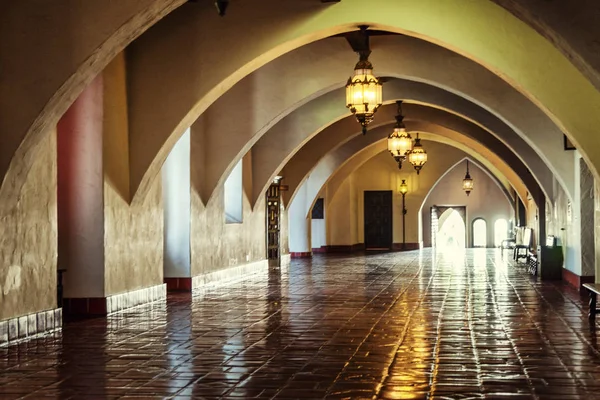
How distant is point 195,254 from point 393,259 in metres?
10.1

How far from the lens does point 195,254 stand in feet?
47.9

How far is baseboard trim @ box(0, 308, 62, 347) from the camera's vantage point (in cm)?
826

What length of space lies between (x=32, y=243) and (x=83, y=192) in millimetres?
2038

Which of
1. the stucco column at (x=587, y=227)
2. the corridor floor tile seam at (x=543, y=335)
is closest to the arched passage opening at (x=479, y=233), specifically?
the stucco column at (x=587, y=227)

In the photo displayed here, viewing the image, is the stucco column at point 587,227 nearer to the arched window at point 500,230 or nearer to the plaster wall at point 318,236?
the plaster wall at point 318,236

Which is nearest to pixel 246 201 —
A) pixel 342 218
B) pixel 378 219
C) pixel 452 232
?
pixel 342 218

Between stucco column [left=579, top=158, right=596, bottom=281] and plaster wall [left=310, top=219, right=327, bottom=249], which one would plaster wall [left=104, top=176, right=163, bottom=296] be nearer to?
stucco column [left=579, top=158, right=596, bottom=281]

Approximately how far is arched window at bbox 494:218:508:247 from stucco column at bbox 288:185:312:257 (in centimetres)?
1203

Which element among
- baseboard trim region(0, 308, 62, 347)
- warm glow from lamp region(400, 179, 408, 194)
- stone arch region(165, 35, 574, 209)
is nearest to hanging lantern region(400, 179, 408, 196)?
warm glow from lamp region(400, 179, 408, 194)

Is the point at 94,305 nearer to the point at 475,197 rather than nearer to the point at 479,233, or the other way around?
the point at 475,197

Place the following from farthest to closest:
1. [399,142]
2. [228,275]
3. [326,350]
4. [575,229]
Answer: [228,275] < [399,142] < [575,229] < [326,350]

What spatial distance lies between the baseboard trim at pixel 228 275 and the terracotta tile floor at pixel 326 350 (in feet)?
4.65

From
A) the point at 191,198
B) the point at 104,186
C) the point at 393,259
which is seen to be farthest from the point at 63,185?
the point at 393,259

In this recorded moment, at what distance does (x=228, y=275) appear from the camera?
54.1 ft
